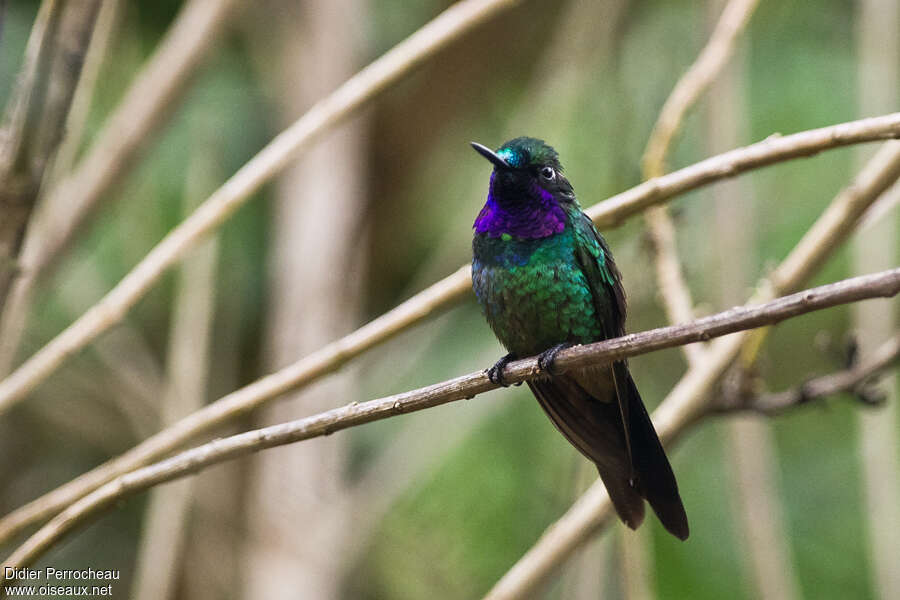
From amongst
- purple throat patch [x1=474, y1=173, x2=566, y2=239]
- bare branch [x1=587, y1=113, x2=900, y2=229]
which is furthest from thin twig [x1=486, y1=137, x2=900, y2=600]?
purple throat patch [x1=474, y1=173, x2=566, y2=239]

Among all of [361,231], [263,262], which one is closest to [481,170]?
[361,231]

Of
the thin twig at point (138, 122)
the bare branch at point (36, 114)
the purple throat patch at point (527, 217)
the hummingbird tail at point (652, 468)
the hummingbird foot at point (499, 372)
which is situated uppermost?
the thin twig at point (138, 122)

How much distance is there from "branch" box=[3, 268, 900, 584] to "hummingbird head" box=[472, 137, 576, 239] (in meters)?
0.52

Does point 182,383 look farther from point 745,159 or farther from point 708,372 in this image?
point 745,159

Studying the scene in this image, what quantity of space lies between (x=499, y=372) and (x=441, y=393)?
48 centimetres

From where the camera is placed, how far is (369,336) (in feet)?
7.23

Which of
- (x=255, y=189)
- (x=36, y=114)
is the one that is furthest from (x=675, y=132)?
(x=36, y=114)

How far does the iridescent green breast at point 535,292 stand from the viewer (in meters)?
2.45

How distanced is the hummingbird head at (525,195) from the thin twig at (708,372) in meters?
0.56

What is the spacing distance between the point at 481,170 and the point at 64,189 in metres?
2.51

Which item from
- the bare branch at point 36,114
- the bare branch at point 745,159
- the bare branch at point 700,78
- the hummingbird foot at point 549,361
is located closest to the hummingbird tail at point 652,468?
the hummingbird foot at point 549,361

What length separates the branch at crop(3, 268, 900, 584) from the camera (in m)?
1.34

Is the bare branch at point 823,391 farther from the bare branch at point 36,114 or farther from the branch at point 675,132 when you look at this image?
the bare branch at point 36,114

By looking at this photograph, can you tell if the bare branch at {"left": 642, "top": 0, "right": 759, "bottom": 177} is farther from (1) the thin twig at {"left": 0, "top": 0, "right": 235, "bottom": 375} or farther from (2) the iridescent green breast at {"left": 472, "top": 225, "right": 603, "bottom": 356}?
(1) the thin twig at {"left": 0, "top": 0, "right": 235, "bottom": 375}
